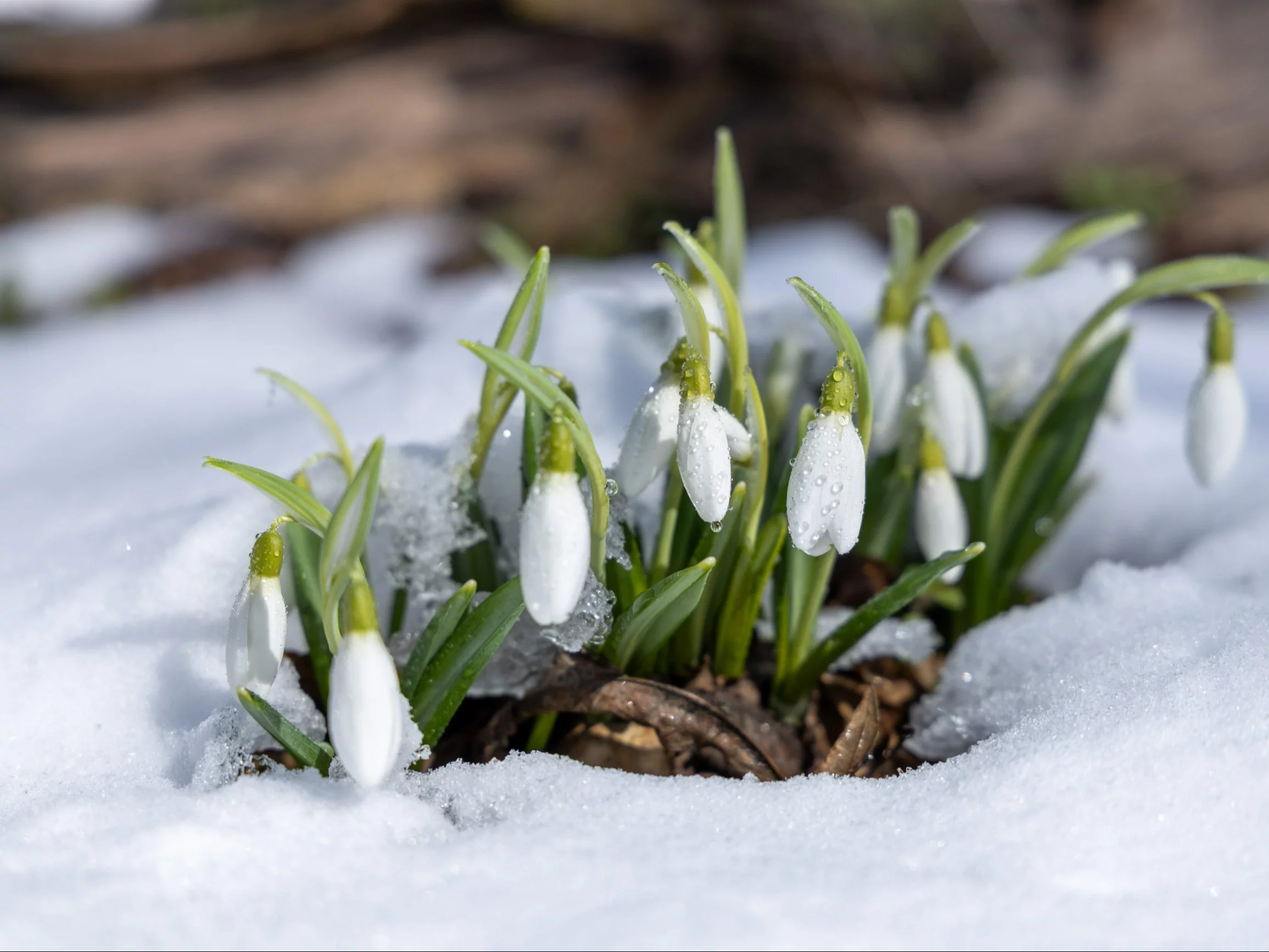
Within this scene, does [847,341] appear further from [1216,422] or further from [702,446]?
[1216,422]

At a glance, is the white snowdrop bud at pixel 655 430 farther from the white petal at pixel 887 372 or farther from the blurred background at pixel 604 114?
the blurred background at pixel 604 114

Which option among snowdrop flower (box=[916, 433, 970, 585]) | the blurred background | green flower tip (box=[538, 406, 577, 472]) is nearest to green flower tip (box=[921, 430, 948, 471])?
snowdrop flower (box=[916, 433, 970, 585])

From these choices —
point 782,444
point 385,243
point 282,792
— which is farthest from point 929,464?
point 385,243

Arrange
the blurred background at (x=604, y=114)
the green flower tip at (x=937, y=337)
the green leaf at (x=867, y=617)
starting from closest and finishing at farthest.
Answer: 1. the green leaf at (x=867, y=617)
2. the green flower tip at (x=937, y=337)
3. the blurred background at (x=604, y=114)

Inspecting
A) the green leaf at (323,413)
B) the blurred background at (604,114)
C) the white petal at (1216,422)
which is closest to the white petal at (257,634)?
the green leaf at (323,413)

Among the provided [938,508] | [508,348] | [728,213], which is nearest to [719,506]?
[508,348]

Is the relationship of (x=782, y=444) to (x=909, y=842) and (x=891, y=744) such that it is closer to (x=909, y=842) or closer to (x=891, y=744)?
(x=891, y=744)
